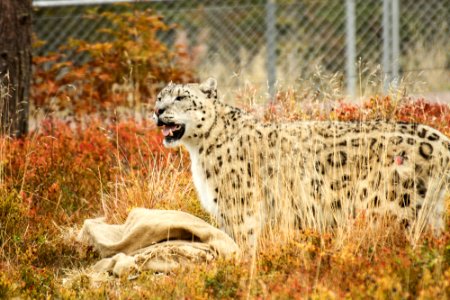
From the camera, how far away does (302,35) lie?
19.0 m

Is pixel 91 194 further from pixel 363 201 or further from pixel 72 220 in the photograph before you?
pixel 363 201

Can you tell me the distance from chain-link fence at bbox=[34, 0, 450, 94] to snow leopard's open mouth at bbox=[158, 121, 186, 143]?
8.17 m

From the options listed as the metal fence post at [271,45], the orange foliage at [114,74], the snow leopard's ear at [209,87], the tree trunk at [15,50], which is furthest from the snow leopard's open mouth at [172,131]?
the metal fence post at [271,45]

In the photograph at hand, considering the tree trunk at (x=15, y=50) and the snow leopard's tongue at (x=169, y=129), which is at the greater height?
the tree trunk at (x=15, y=50)

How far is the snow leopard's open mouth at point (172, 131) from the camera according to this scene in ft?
25.0

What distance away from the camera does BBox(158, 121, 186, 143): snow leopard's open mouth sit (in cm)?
761

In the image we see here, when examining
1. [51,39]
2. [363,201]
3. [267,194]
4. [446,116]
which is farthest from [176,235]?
[51,39]

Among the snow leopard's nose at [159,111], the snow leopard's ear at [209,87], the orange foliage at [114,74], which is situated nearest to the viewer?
the snow leopard's nose at [159,111]

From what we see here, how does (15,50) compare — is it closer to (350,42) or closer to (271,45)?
(271,45)

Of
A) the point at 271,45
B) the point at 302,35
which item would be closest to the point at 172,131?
the point at 271,45

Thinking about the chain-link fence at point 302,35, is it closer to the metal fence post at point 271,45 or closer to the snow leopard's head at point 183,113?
the metal fence post at point 271,45

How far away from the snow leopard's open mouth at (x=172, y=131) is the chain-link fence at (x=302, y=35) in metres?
8.17

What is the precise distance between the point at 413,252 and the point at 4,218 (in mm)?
3488

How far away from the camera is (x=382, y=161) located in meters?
7.26
